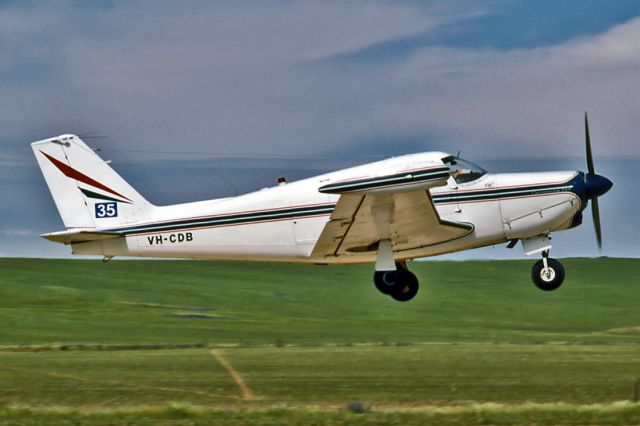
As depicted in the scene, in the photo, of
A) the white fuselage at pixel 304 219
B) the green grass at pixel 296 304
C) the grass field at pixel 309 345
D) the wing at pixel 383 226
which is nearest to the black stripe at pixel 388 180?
the wing at pixel 383 226

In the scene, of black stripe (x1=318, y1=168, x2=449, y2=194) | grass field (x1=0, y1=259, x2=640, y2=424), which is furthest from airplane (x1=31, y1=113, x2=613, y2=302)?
grass field (x1=0, y1=259, x2=640, y2=424)

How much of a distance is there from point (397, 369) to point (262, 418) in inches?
411

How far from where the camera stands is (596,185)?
25.1m

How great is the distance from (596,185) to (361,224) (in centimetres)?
592

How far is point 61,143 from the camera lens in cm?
2688

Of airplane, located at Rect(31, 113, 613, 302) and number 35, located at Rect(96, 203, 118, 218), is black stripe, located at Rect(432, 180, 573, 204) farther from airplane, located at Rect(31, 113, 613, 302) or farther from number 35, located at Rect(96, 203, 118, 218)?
number 35, located at Rect(96, 203, 118, 218)

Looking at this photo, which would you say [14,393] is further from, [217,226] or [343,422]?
[343,422]

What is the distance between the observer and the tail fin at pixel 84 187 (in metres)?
26.4

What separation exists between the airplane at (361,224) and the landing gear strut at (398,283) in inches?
1.0

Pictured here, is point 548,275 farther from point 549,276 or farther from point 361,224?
point 361,224

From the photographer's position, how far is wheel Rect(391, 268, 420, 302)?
26.0 metres

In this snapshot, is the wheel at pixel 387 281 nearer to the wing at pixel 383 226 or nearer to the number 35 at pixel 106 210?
the wing at pixel 383 226

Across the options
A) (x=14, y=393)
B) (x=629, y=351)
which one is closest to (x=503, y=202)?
(x=14, y=393)

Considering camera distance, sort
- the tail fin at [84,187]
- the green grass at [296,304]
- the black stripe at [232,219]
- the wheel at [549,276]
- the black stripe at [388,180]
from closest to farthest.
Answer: the black stripe at [388,180] < the black stripe at [232,219] < the wheel at [549,276] < the tail fin at [84,187] < the green grass at [296,304]
